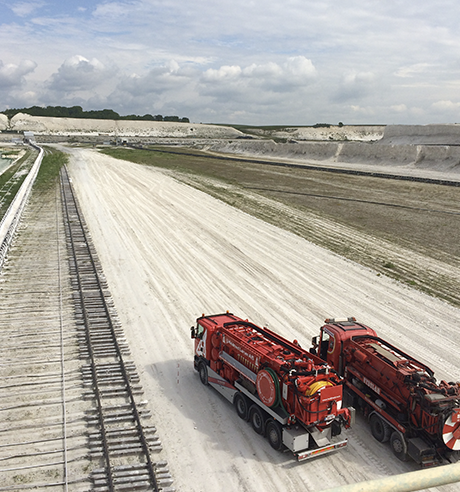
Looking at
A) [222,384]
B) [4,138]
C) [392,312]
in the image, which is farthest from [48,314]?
[4,138]

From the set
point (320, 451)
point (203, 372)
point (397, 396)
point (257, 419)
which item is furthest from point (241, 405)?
point (397, 396)

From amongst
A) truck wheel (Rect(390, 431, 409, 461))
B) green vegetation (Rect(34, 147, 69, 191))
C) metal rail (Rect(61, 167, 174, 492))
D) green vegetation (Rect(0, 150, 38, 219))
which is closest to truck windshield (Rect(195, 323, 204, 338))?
metal rail (Rect(61, 167, 174, 492))

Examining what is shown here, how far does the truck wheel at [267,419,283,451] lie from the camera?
10.2m

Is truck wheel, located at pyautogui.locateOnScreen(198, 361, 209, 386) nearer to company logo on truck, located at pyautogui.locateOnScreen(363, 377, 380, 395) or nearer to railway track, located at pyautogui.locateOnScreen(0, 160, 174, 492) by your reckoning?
railway track, located at pyautogui.locateOnScreen(0, 160, 174, 492)

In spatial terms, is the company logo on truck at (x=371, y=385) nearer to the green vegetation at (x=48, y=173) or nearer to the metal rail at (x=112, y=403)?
the metal rail at (x=112, y=403)

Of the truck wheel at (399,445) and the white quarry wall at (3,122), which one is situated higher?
the white quarry wall at (3,122)

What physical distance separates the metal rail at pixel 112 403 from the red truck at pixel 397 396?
5.14 metres

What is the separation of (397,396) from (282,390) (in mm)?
2708

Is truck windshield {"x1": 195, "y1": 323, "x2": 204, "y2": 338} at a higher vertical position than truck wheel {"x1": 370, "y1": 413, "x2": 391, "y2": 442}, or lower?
higher

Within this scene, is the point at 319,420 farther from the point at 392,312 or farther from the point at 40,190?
the point at 40,190

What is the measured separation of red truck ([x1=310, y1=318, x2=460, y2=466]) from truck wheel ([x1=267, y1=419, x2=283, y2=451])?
2472 mm

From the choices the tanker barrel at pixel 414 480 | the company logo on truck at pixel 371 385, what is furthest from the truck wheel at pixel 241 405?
the tanker barrel at pixel 414 480

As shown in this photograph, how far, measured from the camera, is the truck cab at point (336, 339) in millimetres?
12266

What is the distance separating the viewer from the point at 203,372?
43.9 feet
